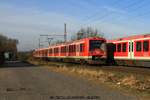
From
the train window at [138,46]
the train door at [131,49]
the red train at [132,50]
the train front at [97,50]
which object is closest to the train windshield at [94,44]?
the train front at [97,50]

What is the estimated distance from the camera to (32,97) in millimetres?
12461

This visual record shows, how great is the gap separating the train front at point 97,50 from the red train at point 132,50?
129cm

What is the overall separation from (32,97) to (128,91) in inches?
157

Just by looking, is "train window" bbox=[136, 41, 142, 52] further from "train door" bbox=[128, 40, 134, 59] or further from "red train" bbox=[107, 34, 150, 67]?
"train door" bbox=[128, 40, 134, 59]

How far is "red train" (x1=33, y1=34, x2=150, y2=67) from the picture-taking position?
112ft

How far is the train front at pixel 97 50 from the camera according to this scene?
40.8 meters

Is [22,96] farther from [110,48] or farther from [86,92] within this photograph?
[110,48]

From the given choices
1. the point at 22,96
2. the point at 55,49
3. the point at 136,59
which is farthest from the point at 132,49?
the point at 55,49


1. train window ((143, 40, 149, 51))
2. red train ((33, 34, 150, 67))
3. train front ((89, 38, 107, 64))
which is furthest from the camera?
train front ((89, 38, 107, 64))

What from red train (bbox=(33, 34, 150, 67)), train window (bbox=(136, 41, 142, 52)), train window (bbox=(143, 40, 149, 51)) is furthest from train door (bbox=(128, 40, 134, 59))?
train window (bbox=(143, 40, 149, 51))

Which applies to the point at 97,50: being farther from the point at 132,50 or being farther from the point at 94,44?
the point at 132,50

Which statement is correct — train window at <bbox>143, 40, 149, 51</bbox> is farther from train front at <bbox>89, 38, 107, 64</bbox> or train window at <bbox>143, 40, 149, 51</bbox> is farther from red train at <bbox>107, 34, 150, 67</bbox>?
train front at <bbox>89, 38, 107, 64</bbox>

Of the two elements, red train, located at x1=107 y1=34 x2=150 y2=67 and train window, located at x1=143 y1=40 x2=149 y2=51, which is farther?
red train, located at x1=107 y1=34 x2=150 y2=67

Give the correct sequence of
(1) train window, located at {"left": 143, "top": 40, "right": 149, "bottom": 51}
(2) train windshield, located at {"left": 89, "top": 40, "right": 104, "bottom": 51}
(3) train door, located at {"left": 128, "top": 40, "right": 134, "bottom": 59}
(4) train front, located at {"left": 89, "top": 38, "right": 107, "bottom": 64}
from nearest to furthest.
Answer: (1) train window, located at {"left": 143, "top": 40, "right": 149, "bottom": 51} → (3) train door, located at {"left": 128, "top": 40, "right": 134, "bottom": 59} → (4) train front, located at {"left": 89, "top": 38, "right": 107, "bottom": 64} → (2) train windshield, located at {"left": 89, "top": 40, "right": 104, "bottom": 51}
